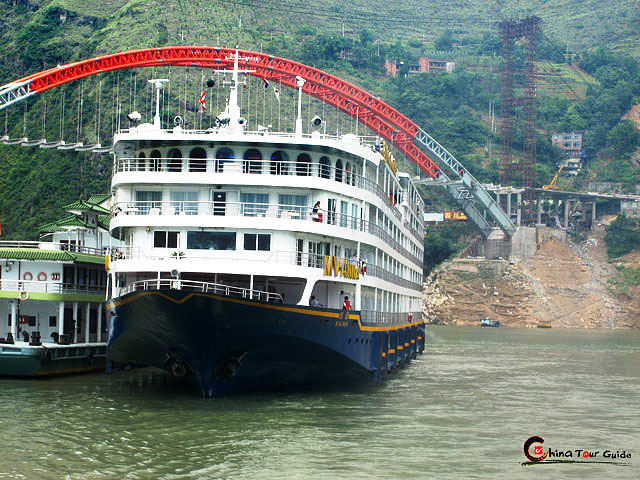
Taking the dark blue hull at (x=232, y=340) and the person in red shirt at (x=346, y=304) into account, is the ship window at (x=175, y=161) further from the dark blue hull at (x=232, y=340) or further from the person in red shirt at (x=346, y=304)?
the person in red shirt at (x=346, y=304)

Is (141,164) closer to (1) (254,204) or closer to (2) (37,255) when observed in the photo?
(1) (254,204)

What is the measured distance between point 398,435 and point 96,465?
8895 mm

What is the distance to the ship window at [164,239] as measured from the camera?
Result: 33688 millimetres

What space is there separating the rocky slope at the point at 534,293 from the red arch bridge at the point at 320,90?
7050mm

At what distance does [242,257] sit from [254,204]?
2039 millimetres

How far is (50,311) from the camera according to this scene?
41969 millimetres

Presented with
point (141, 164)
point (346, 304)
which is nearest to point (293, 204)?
point (346, 304)

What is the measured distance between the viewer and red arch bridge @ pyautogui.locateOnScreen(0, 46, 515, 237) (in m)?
85.2

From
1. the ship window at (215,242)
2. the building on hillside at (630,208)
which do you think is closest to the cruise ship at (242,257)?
the ship window at (215,242)

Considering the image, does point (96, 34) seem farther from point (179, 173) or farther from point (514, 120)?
point (179, 173)

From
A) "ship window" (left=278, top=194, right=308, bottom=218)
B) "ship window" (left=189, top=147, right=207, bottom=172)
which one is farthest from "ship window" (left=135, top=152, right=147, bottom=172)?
"ship window" (left=278, top=194, right=308, bottom=218)

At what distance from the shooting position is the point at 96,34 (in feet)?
491

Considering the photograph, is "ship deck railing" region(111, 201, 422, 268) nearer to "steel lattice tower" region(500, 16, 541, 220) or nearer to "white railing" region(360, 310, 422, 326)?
"white railing" region(360, 310, 422, 326)

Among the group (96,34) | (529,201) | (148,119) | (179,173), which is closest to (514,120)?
(529,201)
